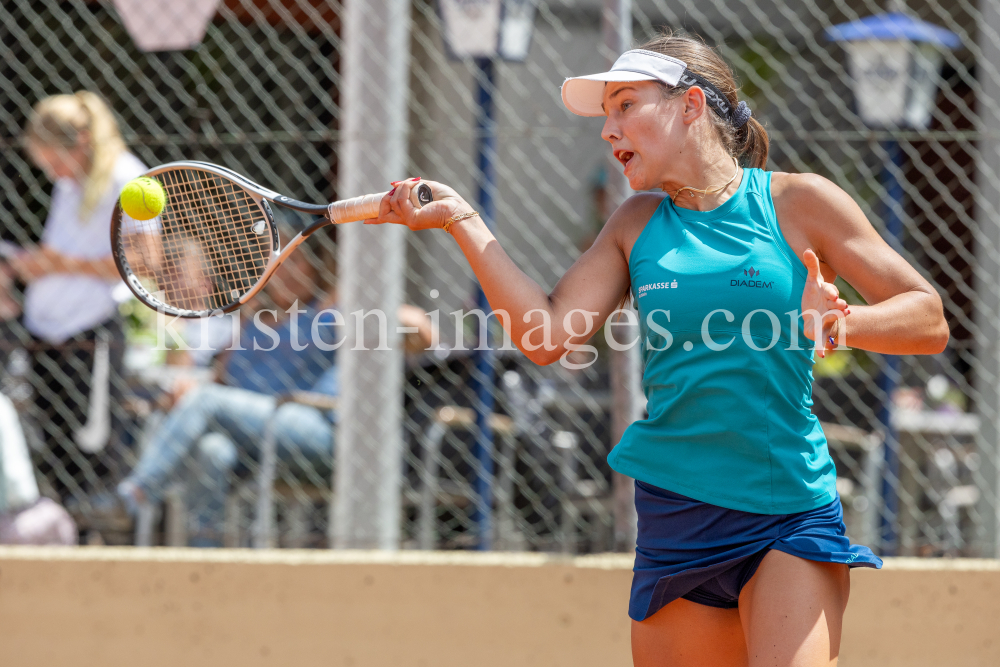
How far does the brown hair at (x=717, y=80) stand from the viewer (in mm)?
1977

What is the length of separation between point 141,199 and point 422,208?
80cm

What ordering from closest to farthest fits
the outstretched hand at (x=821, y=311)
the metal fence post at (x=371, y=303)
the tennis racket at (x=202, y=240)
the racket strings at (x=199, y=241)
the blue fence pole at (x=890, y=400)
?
the outstretched hand at (x=821, y=311)
the tennis racket at (x=202, y=240)
the racket strings at (x=199, y=241)
the metal fence post at (x=371, y=303)
the blue fence pole at (x=890, y=400)

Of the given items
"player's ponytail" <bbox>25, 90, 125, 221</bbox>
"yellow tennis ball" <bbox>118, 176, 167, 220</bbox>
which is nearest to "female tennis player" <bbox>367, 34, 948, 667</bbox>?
"yellow tennis ball" <bbox>118, 176, 167, 220</bbox>

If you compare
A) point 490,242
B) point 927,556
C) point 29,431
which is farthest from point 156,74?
point 927,556

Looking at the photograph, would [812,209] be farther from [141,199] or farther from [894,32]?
[894,32]

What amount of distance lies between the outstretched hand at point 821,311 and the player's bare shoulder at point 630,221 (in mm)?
401

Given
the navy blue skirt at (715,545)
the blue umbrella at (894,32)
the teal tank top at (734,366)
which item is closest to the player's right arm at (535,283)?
the teal tank top at (734,366)

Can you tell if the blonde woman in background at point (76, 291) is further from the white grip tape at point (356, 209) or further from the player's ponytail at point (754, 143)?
the player's ponytail at point (754, 143)

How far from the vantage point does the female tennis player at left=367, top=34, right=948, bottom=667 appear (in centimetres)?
181

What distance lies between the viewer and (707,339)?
185 centimetres

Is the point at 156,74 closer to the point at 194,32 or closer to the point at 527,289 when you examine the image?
the point at 194,32

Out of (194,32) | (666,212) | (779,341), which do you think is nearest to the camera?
(779,341)

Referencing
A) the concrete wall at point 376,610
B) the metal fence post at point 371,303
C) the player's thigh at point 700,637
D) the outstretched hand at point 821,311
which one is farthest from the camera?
the metal fence post at point 371,303

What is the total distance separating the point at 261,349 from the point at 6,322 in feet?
3.44
